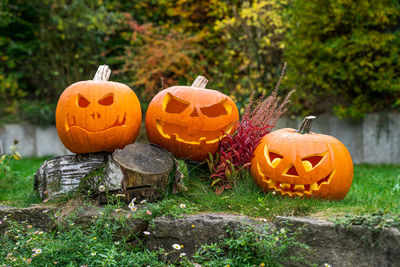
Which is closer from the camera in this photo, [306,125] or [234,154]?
[306,125]

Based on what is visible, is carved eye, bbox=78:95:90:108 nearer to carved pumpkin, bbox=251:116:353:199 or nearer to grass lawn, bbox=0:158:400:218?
grass lawn, bbox=0:158:400:218

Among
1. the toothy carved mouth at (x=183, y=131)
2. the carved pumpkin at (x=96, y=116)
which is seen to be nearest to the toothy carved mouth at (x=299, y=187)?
the toothy carved mouth at (x=183, y=131)

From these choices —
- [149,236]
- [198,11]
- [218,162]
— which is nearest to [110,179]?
[149,236]

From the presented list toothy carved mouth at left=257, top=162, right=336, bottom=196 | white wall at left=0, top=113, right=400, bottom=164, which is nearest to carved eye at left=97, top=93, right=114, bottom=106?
toothy carved mouth at left=257, top=162, right=336, bottom=196

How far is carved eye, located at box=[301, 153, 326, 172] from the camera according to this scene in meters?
3.03

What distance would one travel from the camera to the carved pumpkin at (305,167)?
3.01 meters

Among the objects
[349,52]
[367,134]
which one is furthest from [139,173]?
[367,134]

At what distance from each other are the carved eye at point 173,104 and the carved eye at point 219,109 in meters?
0.21

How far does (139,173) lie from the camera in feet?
9.59

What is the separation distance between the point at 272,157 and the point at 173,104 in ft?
3.07

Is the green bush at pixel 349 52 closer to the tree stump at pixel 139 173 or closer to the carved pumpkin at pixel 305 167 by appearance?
the carved pumpkin at pixel 305 167

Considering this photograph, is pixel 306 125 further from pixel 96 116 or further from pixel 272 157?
pixel 96 116

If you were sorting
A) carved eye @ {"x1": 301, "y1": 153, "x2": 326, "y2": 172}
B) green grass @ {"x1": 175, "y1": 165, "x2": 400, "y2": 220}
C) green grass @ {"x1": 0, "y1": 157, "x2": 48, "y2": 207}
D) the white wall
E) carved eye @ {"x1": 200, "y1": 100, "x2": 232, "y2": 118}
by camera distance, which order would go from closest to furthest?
green grass @ {"x1": 175, "y1": 165, "x2": 400, "y2": 220} → carved eye @ {"x1": 301, "y1": 153, "x2": 326, "y2": 172} → carved eye @ {"x1": 200, "y1": 100, "x2": 232, "y2": 118} → green grass @ {"x1": 0, "y1": 157, "x2": 48, "y2": 207} → the white wall

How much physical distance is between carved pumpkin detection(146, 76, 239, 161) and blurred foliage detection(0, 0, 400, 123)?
136 inches
